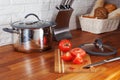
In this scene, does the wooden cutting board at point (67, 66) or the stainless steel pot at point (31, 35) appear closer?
the wooden cutting board at point (67, 66)

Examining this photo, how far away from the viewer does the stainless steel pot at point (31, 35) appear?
3.56ft

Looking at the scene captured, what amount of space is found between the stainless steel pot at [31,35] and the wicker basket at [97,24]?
511 millimetres

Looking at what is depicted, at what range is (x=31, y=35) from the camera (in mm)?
1087

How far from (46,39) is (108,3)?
0.93 meters

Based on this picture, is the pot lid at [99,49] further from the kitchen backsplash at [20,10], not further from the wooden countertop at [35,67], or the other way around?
the kitchen backsplash at [20,10]

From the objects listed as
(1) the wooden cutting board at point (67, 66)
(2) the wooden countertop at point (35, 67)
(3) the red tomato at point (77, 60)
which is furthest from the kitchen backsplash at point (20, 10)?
(3) the red tomato at point (77, 60)

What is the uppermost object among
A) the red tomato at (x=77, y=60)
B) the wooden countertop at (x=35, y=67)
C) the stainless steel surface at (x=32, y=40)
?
the stainless steel surface at (x=32, y=40)

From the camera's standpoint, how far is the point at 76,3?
5.41ft

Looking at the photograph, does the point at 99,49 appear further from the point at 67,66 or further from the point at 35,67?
the point at 35,67

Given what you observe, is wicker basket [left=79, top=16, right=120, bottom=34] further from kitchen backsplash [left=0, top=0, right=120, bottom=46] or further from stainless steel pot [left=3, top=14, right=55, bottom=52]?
stainless steel pot [left=3, top=14, right=55, bottom=52]

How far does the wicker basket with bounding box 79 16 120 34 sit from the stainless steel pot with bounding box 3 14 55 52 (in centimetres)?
51

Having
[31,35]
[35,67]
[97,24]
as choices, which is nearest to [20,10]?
[31,35]

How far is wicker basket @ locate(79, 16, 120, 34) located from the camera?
155 cm

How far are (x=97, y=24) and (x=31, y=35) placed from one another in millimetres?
641
